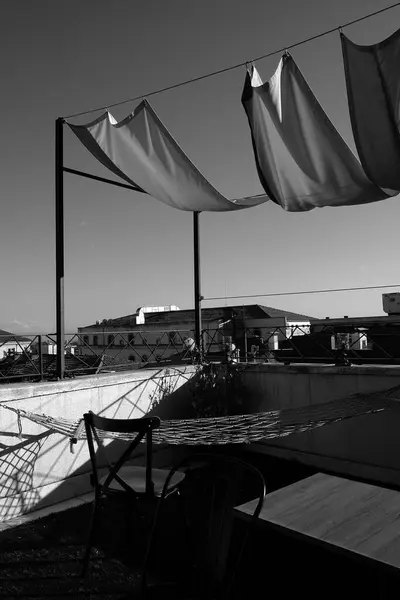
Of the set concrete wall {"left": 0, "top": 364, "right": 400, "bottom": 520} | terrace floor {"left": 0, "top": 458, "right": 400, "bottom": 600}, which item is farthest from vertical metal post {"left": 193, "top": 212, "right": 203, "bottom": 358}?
terrace floor {"left": 0, "top": 458, "right": 400, "bottom": 600}

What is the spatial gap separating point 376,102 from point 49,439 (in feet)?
15.1

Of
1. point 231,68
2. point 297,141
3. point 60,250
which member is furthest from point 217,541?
point 231,68

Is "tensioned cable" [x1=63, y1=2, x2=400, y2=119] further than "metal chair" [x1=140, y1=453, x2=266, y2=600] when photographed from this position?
Yes

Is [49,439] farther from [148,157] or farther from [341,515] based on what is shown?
[148,157]

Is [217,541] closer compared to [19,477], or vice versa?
[217,541]

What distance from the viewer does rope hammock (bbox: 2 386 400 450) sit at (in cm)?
402

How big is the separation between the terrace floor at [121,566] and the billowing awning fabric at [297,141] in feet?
11.7

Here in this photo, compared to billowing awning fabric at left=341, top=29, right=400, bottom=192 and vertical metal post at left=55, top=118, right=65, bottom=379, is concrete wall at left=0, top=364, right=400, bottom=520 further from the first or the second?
billowing awning fabric at left=341, top=29, right=400, bottom=192

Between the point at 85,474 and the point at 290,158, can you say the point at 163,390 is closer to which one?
the point at 85,474

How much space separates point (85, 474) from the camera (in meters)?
5.10

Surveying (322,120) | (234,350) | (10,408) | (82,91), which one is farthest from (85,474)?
(82,91)

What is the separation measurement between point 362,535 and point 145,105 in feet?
16.6

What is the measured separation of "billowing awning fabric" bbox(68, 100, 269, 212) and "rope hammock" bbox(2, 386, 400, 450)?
2.96 m

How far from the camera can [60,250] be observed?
5.35 meters
